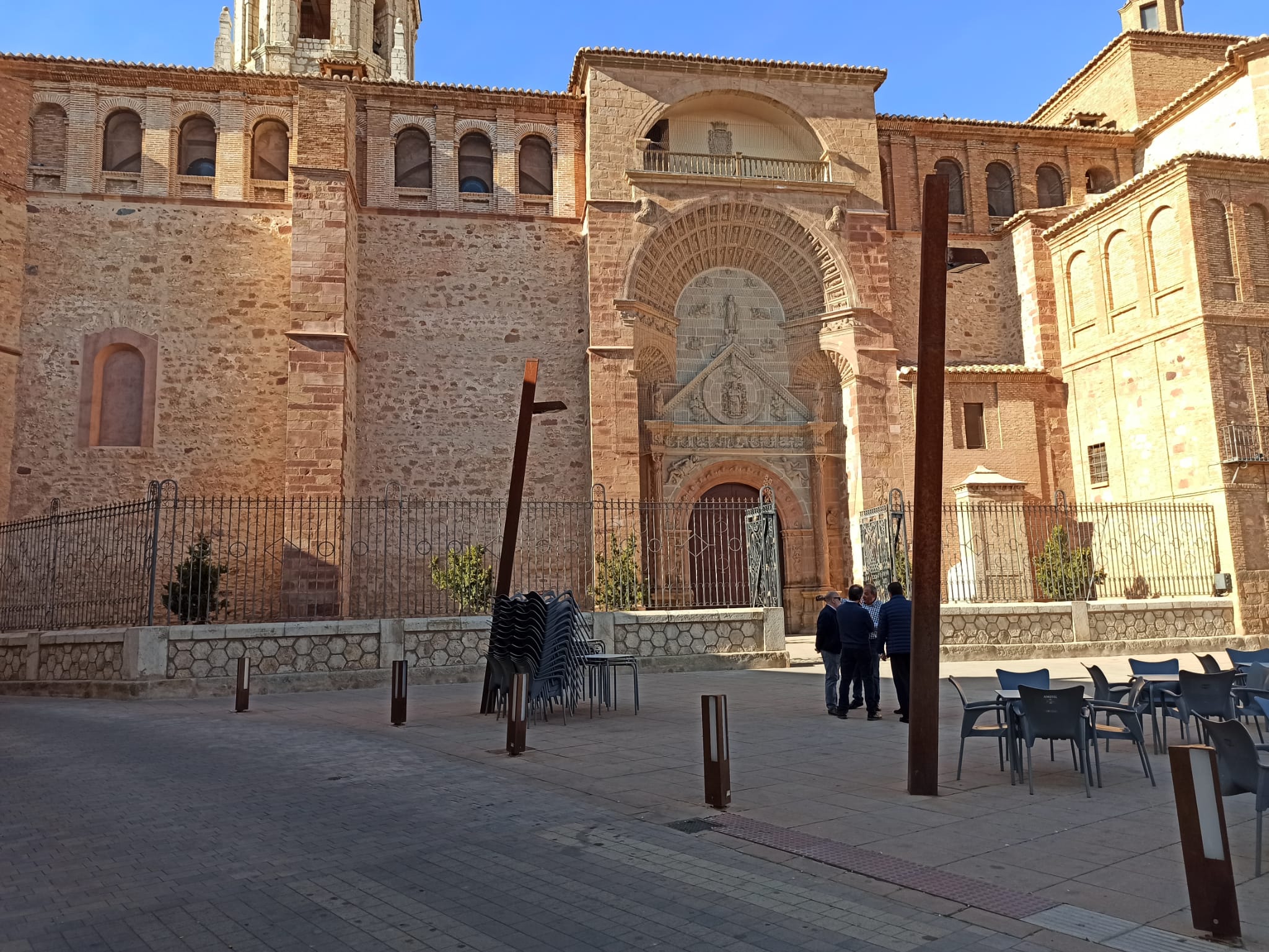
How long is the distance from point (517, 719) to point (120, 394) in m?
15.2

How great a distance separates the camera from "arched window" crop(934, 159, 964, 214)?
912 inches

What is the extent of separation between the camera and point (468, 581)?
1623cm

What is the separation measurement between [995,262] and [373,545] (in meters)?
16.1

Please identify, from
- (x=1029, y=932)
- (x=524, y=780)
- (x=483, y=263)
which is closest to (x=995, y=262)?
(x=483, y=263)

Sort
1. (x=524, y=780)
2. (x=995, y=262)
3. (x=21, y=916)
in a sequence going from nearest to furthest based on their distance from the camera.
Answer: (x=21, y=916), (x=524, y=780), (x=995, y=262)

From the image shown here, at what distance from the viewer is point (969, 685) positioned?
1151 cm

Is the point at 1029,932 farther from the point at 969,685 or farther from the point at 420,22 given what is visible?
the point at 420,22

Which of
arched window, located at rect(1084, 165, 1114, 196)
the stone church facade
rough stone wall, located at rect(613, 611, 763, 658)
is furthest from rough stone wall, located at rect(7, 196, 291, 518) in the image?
arched window, located at rect(1084, 165, 1114, 196)

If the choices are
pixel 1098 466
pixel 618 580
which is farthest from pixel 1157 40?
pixel 618 580

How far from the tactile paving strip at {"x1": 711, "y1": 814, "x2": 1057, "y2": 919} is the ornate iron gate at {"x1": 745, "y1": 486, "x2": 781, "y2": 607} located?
926cm

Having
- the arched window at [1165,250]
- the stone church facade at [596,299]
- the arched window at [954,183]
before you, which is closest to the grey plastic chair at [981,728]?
the stone church facade at [596,299]

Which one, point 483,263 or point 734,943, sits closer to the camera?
point 734,943

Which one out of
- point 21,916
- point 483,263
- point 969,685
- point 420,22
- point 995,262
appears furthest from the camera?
point 420,22

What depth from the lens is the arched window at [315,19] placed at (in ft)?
93.9
